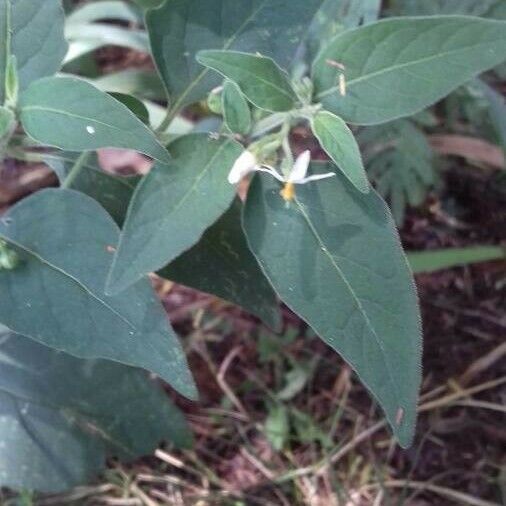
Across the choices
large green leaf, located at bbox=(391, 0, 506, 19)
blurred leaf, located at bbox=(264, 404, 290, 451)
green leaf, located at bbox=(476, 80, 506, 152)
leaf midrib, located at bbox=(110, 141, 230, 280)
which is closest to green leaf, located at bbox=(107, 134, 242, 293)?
leaf midrib, located at bbox=(110, 141, 230, 280)

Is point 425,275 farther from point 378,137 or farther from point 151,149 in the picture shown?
point 151,149

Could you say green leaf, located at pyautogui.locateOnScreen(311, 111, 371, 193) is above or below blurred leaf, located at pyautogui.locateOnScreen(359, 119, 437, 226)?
above

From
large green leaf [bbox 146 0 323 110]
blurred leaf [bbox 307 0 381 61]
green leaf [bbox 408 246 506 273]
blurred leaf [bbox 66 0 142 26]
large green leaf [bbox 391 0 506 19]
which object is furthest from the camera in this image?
blurred leaf [bbox 66 0 142 26]

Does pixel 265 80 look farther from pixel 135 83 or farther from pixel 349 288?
pixel 135 83

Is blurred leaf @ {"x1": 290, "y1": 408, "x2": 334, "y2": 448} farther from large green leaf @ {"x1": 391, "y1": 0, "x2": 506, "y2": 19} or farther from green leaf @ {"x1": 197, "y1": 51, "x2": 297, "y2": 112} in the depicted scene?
green leaf @ {"x1": 197, "y1": 51, "x2": 297, "y2": 112}

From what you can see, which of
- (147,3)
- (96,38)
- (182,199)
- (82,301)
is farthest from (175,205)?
(96,38)

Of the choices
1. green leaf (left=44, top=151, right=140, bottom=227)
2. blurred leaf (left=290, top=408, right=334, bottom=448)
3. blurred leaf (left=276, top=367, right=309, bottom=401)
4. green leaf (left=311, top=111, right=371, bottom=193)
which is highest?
green leaf (left=311, top=111, right=371, bottom=193)

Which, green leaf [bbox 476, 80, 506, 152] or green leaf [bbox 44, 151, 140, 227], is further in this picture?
green leaf [bbox 476, 80, 506, 152]
